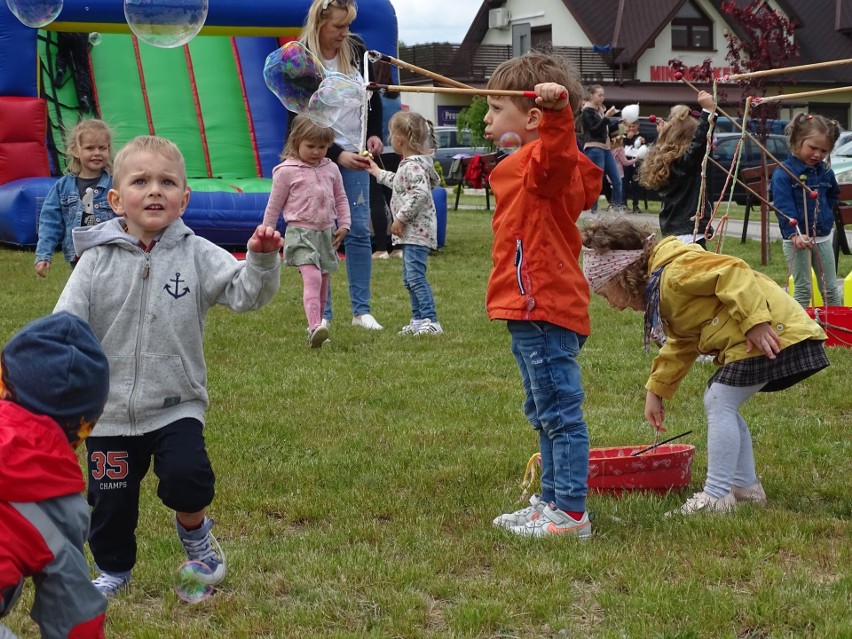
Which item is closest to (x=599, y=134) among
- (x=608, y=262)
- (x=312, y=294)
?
(x=312, y=294)

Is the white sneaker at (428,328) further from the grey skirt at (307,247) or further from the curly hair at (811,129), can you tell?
the curly hair at (811,129)

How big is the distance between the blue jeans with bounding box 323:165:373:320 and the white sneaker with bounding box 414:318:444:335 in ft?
1.95

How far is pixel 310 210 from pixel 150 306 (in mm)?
4880

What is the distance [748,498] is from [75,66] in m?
12.4

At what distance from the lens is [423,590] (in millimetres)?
3695

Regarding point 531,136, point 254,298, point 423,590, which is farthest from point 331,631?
point 531,136

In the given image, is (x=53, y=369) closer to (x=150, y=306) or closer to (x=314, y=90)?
(x=150, y=306)

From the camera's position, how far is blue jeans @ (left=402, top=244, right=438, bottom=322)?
29.3ft

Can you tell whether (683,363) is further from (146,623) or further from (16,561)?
(16,561)

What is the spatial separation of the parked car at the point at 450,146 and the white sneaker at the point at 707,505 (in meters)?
30.0

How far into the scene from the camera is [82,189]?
7.37m

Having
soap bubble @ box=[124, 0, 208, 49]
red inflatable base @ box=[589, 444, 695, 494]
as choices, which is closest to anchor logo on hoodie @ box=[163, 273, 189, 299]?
red inflatable base @ box=[589, 444, 695, 494]

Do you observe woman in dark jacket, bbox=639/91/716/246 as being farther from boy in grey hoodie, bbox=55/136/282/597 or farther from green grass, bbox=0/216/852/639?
boy in grey hoodie, bbox=55/136/282/597

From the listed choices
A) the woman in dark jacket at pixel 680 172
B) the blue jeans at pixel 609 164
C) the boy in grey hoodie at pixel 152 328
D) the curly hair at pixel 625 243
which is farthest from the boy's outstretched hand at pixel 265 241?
the blue jeans at pixel 609 164
